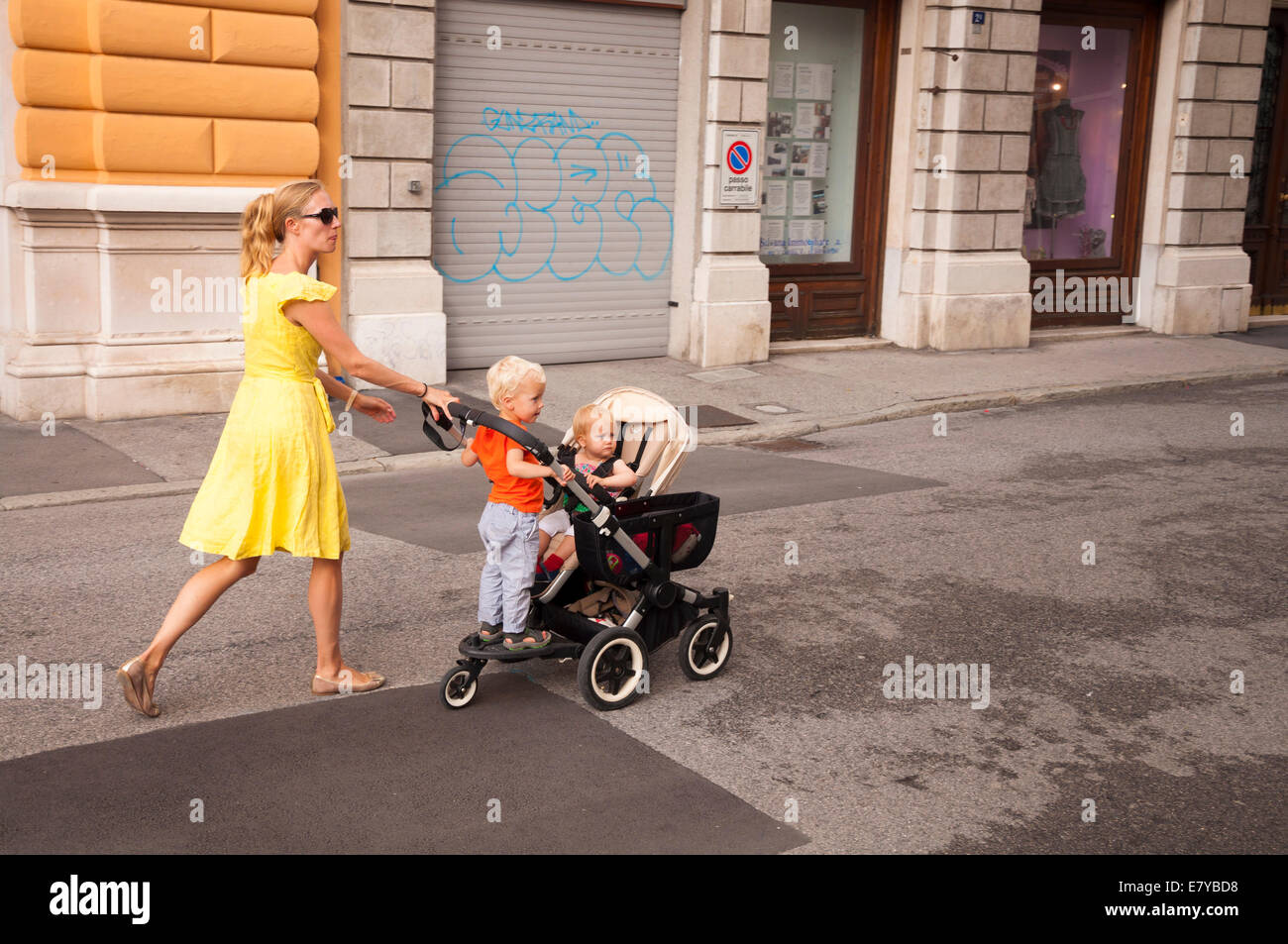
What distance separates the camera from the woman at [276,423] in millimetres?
5074

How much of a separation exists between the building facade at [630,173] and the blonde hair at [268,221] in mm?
6136

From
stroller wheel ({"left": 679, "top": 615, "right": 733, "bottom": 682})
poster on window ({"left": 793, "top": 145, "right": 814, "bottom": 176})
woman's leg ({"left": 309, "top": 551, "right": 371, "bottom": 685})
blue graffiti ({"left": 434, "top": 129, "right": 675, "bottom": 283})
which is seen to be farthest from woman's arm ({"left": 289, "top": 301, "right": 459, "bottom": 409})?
poster on window ({"left": 793, "top": 145, "right": 814, "bottom": 176})

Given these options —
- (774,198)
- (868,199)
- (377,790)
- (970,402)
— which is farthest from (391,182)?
(377,790)

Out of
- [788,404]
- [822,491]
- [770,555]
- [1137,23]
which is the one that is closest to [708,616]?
[770,555]

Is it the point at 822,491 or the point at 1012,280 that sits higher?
the point at 1012,280

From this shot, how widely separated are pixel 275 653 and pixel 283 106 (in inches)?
263

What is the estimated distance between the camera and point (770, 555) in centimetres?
774

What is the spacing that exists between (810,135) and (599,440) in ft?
35.3

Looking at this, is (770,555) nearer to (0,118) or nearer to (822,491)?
(822,491)

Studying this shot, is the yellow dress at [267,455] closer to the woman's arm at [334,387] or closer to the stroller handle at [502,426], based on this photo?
the woman's arm at [334,387]

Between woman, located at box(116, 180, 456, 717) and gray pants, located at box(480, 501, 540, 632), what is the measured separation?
1.67 ft

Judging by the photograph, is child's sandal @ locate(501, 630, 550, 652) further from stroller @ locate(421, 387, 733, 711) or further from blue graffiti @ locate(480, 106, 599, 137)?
blue graffiti @ locate(480, 106, 599, 137)

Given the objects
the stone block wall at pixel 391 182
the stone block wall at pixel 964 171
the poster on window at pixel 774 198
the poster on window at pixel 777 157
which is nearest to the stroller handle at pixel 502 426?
the stone block wall at pixel 391 182
